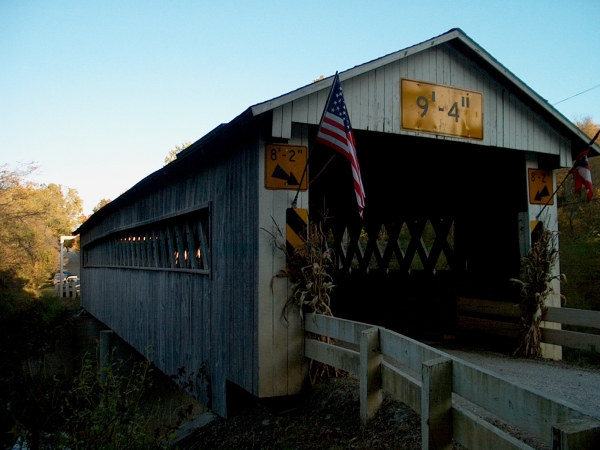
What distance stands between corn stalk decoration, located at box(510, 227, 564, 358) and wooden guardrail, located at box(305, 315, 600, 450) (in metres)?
2.77

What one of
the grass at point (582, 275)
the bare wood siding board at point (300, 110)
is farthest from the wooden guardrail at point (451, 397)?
the grass at point (582, 275)

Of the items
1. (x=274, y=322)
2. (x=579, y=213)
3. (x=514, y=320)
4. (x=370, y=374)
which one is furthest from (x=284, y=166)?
(x=579, y=213)

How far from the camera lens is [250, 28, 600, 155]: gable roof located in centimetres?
547

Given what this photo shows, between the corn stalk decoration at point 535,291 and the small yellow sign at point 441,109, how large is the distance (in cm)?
172

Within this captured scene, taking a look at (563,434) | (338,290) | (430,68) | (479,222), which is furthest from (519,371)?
(338,290)

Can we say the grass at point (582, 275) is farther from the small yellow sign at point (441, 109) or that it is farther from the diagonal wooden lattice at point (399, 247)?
the small yellow sign at point (441, 109)

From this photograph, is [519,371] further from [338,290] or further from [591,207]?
[591,207]

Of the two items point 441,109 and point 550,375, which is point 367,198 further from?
point 550,375

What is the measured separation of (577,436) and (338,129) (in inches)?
140

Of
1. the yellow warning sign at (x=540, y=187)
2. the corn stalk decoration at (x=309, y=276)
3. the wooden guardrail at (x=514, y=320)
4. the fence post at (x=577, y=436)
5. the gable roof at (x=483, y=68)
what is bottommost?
the wooden guardrail at (x=514, y=320)

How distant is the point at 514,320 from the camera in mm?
7453

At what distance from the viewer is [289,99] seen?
17.8ft

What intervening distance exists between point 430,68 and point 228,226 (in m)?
2.99

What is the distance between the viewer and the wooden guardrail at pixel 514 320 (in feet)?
20.9
